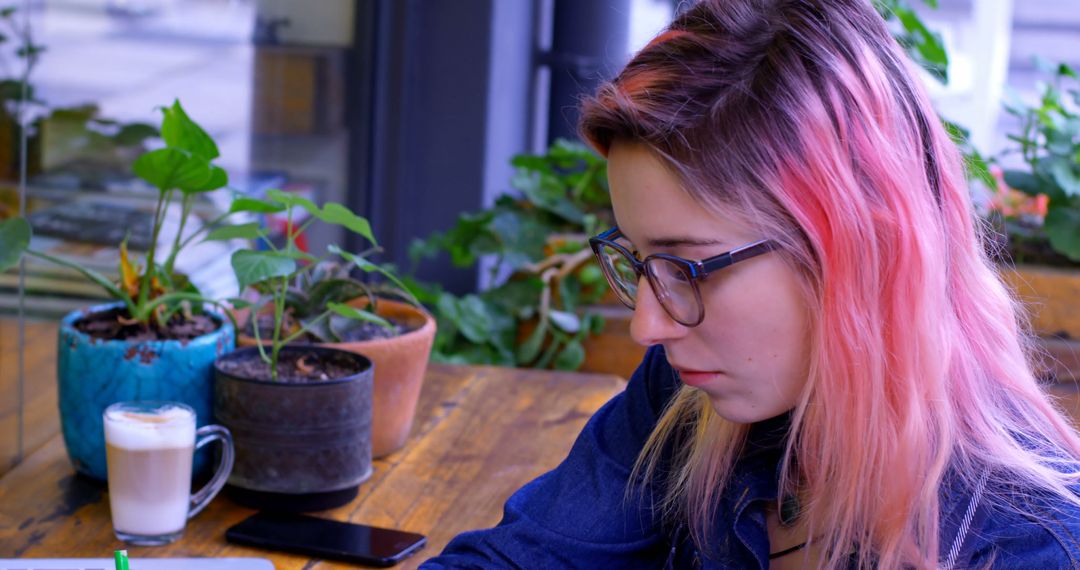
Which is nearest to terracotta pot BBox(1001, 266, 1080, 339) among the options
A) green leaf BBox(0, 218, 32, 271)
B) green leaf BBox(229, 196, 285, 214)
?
green leaf BBox(229, 196, 285, 214)

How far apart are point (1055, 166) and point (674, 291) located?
6.48ft

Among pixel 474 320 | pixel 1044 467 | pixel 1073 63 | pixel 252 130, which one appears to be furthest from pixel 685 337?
pixel 1073 63

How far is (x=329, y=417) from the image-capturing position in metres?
1.24

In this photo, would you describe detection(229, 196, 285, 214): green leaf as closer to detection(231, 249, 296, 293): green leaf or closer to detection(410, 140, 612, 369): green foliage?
detection(231, 249, 296, 293): green leaf

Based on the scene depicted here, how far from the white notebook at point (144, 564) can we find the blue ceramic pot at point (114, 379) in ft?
0.63

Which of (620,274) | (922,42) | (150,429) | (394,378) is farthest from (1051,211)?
(150,429)

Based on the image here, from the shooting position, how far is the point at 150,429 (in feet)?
3.82

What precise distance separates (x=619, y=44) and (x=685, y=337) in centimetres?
292

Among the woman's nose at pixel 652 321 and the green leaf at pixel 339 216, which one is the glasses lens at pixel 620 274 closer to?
the woman's nose at pixel 652 321

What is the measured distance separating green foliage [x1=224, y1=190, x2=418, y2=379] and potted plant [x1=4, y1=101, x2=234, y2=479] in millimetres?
55

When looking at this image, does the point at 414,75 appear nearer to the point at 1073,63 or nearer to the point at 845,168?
the point at 845,168

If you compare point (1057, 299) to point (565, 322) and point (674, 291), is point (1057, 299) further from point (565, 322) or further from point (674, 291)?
point (674, 291)

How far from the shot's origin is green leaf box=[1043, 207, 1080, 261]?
2613mm

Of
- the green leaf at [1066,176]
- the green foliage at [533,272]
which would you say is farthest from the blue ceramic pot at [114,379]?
the green leaf at [1066,176]
